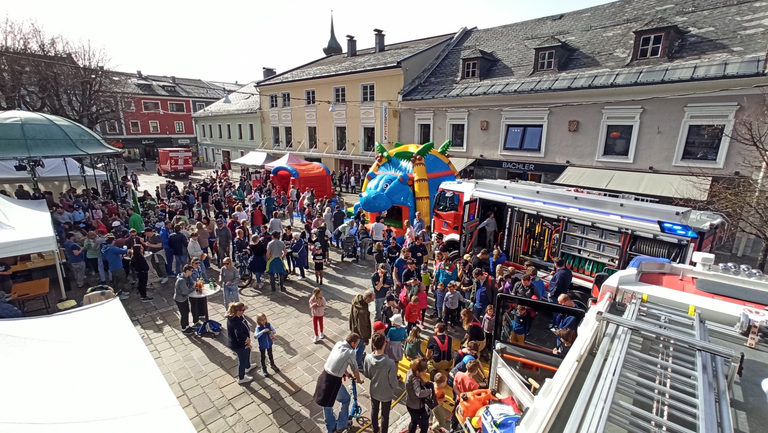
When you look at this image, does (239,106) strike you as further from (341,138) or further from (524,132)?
(524,132)

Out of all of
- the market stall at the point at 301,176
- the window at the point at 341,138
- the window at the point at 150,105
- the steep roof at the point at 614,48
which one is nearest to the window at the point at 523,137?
the steep roof at the point at 614,48

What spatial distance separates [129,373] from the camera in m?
3.95

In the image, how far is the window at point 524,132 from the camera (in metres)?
16.1

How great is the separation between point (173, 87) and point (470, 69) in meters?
42.8

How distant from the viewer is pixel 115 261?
29.0 feet

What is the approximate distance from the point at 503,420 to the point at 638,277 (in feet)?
9.39

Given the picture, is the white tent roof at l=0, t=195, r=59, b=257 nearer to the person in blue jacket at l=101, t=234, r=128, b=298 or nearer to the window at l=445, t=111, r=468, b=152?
the person in blue jacket at l=101, t=234, r=128, b=298

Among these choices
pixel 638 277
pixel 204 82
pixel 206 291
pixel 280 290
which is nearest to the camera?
pixel 638 277

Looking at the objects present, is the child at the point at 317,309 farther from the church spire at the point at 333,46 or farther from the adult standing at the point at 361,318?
the church spire at the point at 333,46

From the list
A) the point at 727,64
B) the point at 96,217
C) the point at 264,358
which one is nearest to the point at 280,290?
the point at 264,358

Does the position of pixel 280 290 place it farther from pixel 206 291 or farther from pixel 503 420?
pixel 503 420

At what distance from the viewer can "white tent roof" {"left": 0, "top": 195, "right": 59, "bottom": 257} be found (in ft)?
24.3

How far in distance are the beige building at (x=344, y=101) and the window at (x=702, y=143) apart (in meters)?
14.1

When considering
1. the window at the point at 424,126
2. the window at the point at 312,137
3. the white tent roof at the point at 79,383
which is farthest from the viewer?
the window at the point at 312,137
